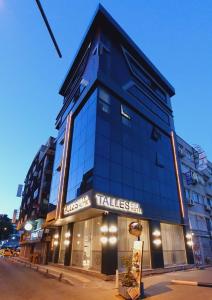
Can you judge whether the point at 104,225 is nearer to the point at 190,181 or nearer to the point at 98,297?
the point at 98,297

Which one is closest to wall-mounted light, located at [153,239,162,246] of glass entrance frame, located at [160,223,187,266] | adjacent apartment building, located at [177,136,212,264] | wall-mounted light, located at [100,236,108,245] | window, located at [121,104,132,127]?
glass entrance frame, located at [160,223,187,266]

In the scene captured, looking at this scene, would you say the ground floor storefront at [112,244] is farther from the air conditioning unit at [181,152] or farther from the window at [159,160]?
the air conditioning unit at [181,152]

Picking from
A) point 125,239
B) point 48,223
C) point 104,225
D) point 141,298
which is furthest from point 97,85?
point 141,298

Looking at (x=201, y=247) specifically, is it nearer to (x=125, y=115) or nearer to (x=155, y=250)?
(x=155, y=250)

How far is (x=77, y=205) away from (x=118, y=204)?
4005 millimetres

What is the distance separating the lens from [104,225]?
17.3m

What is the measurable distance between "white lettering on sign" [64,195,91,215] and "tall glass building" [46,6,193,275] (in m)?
0.10

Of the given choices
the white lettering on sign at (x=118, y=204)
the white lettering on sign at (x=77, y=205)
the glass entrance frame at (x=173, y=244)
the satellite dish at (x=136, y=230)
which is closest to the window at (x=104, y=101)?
the white lettering on sign at (x=118, y=204)

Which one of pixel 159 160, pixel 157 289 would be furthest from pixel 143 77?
pixel 157 289

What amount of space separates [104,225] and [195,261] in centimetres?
1822

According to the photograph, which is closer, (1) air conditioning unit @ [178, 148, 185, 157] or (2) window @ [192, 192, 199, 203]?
(2) window @ [192, 192, 199, 203]

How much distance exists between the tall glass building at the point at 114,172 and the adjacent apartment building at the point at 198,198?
13.2 ft

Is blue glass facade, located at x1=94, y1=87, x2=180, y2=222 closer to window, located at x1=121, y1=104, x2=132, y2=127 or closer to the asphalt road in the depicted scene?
window, located at x1=121, y1=104, x2=132, y2=127

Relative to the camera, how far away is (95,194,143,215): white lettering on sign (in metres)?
17.4
